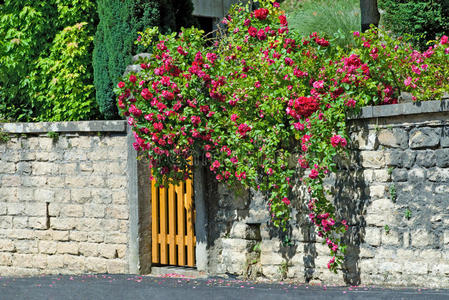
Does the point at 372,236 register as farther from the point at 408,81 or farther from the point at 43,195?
the point at 43,195

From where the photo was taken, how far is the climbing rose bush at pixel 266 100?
6.77 meters

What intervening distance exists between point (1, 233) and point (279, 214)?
14.3 feet

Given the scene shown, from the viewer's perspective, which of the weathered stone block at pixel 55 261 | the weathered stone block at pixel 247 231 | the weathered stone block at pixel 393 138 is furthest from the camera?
the weathered stone block at pixel 55 261

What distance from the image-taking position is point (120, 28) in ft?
32.1

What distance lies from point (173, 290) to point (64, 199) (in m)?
2.73

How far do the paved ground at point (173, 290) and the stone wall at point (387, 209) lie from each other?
0.24 metres

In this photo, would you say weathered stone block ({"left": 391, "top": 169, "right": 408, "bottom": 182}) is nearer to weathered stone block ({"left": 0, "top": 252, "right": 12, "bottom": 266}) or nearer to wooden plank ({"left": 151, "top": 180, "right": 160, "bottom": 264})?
wooden plank ({"left": 151, "top": 180, "right": 160, "bottom": 264})

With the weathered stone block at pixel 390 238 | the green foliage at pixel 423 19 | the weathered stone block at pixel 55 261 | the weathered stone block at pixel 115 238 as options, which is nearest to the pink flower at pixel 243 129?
the weathered stone block at pixel 390 238

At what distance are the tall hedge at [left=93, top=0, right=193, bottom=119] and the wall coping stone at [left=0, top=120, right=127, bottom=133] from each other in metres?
1.12

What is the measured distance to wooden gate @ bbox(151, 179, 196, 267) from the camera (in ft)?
27.4

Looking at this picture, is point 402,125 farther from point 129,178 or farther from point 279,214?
point 129,178

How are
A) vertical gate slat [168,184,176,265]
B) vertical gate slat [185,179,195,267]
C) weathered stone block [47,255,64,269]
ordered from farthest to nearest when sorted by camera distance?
weathered stone block [47,255,64,269]
vertical gate slat [168,184,176,265]
vertical gate slat [185,179,195,267]

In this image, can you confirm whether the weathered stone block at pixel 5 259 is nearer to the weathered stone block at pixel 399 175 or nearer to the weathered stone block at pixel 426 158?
the weathered stone block at pixel 399 175

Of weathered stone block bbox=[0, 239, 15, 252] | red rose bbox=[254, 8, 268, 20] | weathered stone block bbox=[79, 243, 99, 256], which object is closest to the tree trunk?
red rose bbox=[254, 8, 268, 20]
